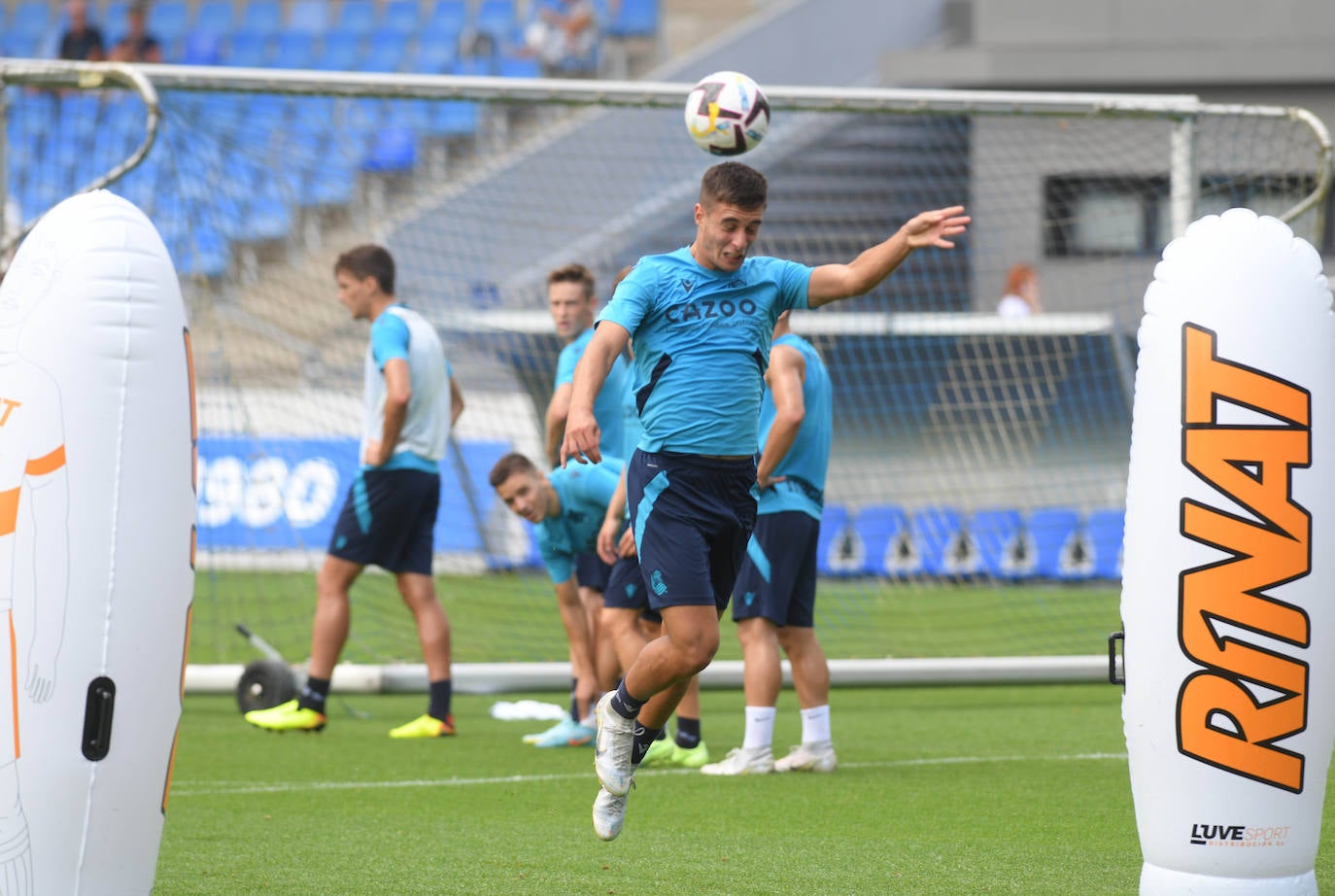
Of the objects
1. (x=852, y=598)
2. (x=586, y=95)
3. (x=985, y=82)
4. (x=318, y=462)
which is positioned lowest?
(x=852, y=598)

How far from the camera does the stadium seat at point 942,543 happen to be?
48.9ft

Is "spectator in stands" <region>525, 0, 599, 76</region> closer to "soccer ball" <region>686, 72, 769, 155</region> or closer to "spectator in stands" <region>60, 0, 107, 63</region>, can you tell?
"spectator in stands" <region>60, 0, 107, 63</region>

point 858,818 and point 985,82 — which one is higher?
point 985,82

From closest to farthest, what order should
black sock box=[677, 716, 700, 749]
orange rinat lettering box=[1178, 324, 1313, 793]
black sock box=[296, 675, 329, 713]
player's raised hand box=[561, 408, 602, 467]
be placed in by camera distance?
orange rinat lettering box=[1178, 324, 1313, 793], player's raised hand box=[561, 408, 602, 467], black sock box=[677, 716, 700, 749], black sock box=[296, 675, 329, 713]

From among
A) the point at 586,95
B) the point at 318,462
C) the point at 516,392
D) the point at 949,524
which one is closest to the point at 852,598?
the point at 949,524

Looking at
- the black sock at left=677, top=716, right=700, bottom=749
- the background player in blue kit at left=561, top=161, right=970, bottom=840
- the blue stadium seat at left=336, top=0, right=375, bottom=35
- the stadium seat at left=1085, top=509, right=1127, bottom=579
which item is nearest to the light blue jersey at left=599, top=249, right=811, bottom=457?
the background player in blue kit at left=561, top=161, right=970, bottom=840

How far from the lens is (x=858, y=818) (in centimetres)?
597

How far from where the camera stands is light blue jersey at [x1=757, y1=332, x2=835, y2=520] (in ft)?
23.6

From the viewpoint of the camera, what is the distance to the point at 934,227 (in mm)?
5020

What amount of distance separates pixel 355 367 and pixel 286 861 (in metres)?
9.29

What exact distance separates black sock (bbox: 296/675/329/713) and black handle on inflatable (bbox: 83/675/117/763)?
4789mm

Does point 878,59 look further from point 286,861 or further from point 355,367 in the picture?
point 286,861

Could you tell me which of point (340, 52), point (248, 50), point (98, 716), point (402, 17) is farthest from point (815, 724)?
point (402, 17)

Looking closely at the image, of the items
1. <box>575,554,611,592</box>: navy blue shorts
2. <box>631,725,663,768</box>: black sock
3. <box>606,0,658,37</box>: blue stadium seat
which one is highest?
<box>606,0,658,37</box>: blue stadium seat
